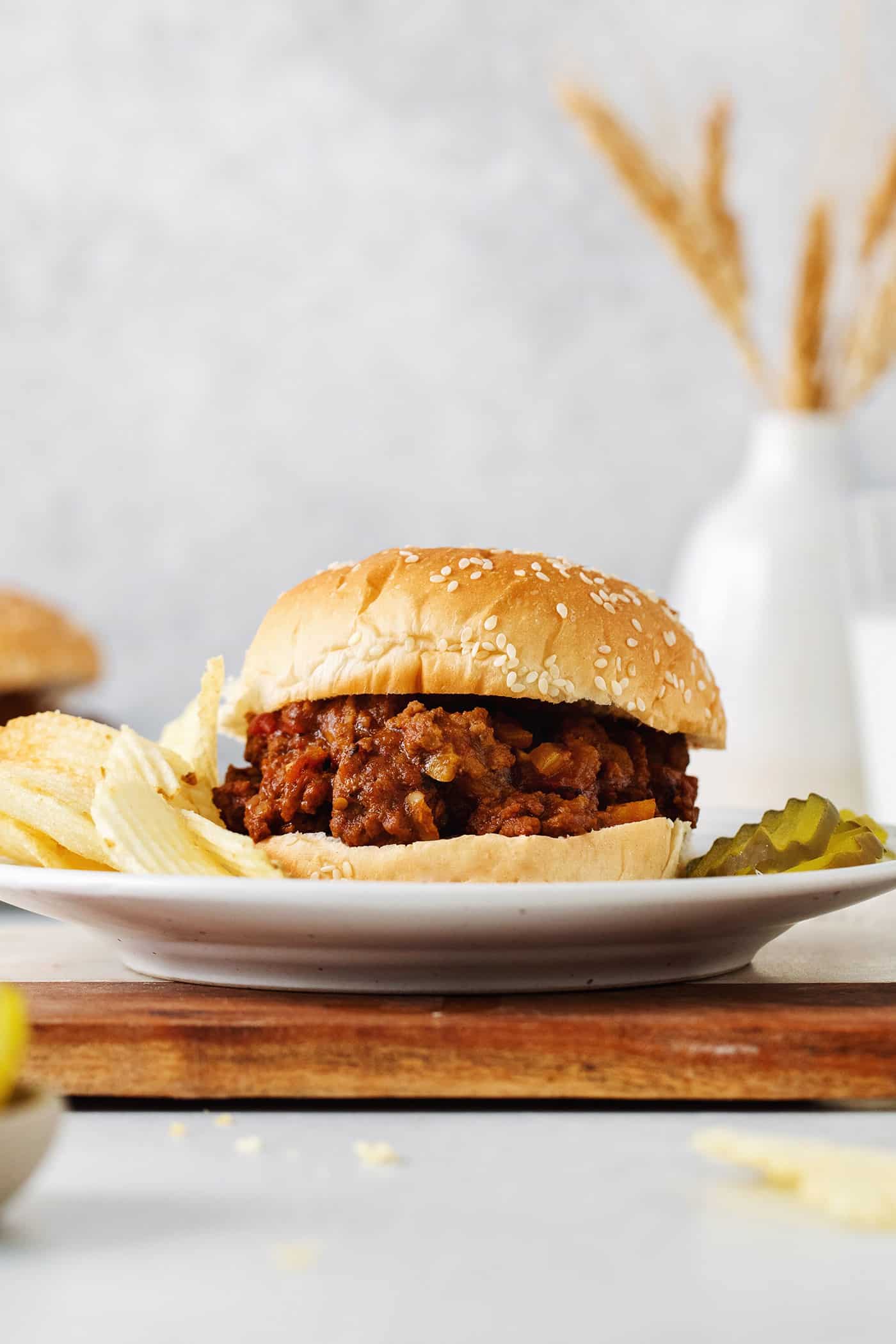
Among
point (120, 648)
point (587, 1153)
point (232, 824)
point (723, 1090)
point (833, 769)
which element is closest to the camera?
point (587, 1153)

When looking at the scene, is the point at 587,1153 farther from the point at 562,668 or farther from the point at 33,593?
the point at 33,593

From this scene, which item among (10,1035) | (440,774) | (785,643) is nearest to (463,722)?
(440,774)

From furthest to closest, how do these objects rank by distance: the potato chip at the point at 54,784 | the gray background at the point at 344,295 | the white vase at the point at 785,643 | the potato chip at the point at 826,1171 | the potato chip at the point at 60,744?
1. the gray background at the point at 344,295
2. the white vase at the point at 785,643
3. the potato chip at the point at 60,744
4. the potato chip at the point at 54,784
5. the potato chip at the point at 826,1171

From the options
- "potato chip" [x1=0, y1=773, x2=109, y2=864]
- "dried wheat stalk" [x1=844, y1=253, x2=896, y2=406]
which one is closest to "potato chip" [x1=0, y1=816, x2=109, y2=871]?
"potato chip" [x1=0, y1=773, x2=109, y2=864]

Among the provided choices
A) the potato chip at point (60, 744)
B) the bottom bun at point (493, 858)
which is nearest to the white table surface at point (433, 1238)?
the bottom bun at point (493, 858)

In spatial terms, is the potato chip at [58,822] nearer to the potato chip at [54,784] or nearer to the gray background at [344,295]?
the potato chip at [54,784]

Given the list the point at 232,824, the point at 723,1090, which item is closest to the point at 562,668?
the point at 232,824
